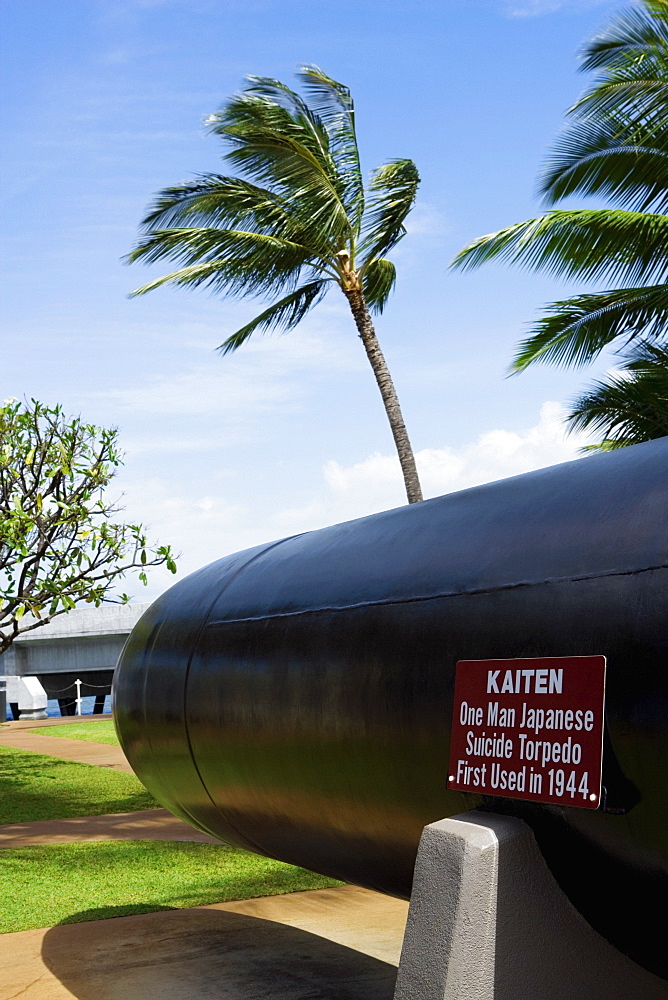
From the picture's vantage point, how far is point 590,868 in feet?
8.43

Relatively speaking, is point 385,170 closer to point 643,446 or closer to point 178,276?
point 178,276

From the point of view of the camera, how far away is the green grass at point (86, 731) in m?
19.4

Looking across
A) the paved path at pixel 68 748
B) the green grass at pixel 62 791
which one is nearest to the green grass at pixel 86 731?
the paved path at pixel 68 748

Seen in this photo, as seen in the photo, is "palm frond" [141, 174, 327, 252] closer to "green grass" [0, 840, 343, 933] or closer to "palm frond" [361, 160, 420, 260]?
"palm frond" [361, 160, 420, 260]

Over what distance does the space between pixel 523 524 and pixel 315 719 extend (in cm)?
98

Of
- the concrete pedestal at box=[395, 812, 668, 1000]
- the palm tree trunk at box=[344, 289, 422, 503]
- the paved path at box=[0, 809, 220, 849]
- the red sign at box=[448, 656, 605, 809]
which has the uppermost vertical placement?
the palm tree trunk at box=[344, 289, 422, 503]

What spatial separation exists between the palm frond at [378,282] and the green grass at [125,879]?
9.87 meters

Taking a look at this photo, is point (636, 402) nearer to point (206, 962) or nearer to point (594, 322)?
point (594, 322)

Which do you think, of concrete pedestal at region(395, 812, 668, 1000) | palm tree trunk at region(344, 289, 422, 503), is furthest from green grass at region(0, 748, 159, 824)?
concrete pedestal at region(395, 812, 668, 1000)

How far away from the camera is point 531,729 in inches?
103

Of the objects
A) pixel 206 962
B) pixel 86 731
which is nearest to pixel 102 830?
pixel 206 962

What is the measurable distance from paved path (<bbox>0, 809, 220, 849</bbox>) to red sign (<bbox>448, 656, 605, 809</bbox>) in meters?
6.56

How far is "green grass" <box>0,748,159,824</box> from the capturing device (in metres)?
11.1

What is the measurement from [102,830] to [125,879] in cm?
242
